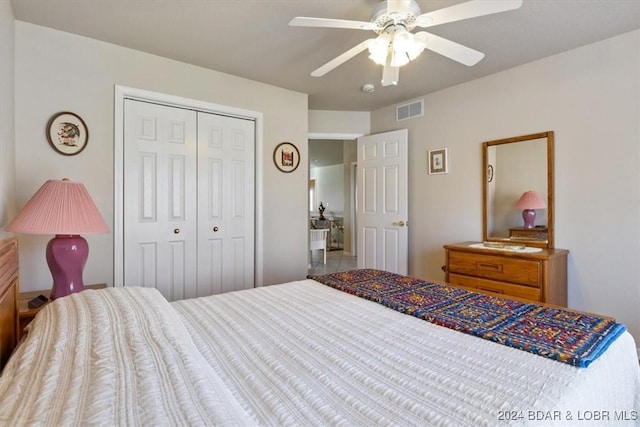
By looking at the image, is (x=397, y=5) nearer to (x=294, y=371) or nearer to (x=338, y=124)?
(x=294, y=371)

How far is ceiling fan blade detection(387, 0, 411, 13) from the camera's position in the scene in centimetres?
155

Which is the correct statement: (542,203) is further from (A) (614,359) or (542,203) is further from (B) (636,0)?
(A) (614,359)

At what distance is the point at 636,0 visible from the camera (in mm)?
1892

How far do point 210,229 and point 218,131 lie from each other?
0.92m

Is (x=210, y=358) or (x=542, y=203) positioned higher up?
(x=542, y=203)

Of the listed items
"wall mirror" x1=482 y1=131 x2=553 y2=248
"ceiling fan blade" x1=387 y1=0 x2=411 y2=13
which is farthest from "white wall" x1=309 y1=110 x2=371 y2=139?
"ceiling fan blade" x1=387 y1=0 x2=411 y2=13

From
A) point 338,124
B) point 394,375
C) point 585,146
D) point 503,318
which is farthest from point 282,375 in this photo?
point 338,124

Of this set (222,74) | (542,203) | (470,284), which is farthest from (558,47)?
(222,74)

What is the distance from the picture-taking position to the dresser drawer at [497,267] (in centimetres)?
234

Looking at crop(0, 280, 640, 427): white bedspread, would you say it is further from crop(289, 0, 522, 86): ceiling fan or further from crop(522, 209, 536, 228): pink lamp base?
crop(522, 209, 536, 228): pink lamp base

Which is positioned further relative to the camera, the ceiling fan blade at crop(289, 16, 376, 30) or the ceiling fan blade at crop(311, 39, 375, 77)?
the ceiling fan blade at crop(311, 39, 375, 77)

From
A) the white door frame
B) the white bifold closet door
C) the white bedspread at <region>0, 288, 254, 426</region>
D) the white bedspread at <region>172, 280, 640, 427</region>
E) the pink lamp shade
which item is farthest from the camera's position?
the pink lamp shade

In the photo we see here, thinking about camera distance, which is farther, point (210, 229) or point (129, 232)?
point (210, 229)

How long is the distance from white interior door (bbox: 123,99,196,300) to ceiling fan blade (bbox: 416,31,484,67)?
80.9 inches
